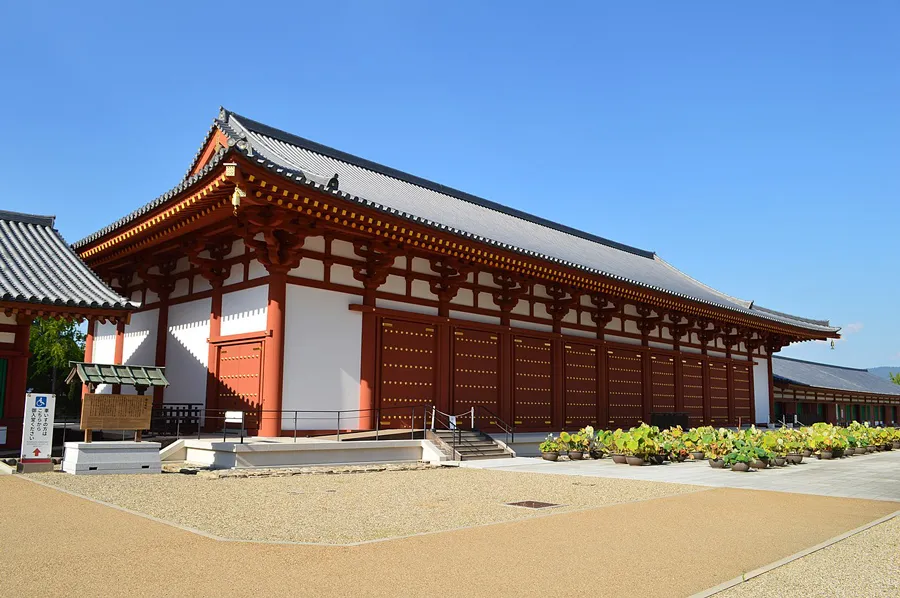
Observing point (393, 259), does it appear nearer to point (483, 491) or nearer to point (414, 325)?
point (414, 325)

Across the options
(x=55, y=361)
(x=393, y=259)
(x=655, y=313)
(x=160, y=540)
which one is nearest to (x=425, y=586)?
(x=160, y=540)

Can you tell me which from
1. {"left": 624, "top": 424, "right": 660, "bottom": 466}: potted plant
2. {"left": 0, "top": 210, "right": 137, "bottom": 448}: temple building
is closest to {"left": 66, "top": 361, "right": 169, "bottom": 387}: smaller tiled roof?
{"left": 0, "top": 210, "right": 137, "bottom": 448}: temple building

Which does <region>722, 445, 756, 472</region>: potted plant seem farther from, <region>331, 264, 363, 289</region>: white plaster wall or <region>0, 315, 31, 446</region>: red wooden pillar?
<region>0, 315, 31, 446</region>: red wooden pillar

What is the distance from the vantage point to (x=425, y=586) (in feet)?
16.7

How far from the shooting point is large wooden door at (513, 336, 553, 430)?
1947cm

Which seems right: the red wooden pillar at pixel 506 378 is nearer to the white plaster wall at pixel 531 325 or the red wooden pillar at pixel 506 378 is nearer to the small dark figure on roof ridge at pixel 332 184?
the white plaster wall at pixel 531 325

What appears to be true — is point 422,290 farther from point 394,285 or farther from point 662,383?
point 662,383

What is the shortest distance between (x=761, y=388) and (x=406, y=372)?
72.0 ft

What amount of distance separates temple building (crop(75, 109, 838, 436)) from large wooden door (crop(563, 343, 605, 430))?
6 cm

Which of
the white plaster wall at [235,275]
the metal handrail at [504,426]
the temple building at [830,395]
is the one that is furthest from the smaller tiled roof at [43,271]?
the temple building at [830,395]

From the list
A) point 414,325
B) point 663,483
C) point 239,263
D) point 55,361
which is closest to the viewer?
point 663,483

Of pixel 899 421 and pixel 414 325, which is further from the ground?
pixel 414 325

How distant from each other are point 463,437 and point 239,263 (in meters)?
6.77

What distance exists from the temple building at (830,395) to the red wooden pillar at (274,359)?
2973 cm
